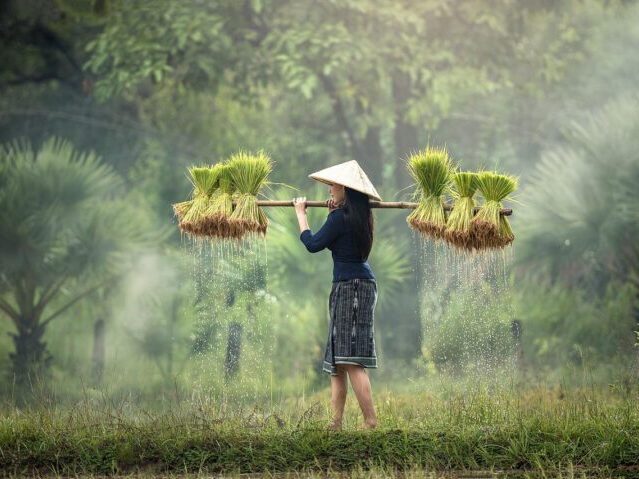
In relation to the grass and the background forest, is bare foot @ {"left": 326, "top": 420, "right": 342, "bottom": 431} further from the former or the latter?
the background forest

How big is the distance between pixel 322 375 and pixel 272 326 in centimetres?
99

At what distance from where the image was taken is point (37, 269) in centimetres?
1686

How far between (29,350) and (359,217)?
9.38 m

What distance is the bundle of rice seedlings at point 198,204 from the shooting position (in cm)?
812

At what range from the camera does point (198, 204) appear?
8.16 metres

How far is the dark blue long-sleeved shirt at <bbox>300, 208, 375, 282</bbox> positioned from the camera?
7.67 meters

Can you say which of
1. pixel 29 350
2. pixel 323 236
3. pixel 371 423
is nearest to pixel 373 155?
pixel 29 350

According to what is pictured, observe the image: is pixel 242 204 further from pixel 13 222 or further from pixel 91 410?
pixel 13 222

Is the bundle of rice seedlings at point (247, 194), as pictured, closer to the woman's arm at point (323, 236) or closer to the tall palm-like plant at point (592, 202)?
the woman's arm at point (323, 236)

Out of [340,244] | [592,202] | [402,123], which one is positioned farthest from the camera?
[402,123]

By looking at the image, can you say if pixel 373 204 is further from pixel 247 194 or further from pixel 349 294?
pixel 247 194

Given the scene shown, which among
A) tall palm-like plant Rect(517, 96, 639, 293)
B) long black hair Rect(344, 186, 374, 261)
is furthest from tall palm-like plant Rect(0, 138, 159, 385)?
long black hair Rect(344, 186, 374, 261)

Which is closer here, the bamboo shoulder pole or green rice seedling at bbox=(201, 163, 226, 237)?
the bamboo shoulder pole

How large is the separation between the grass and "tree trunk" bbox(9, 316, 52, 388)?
311 inches
